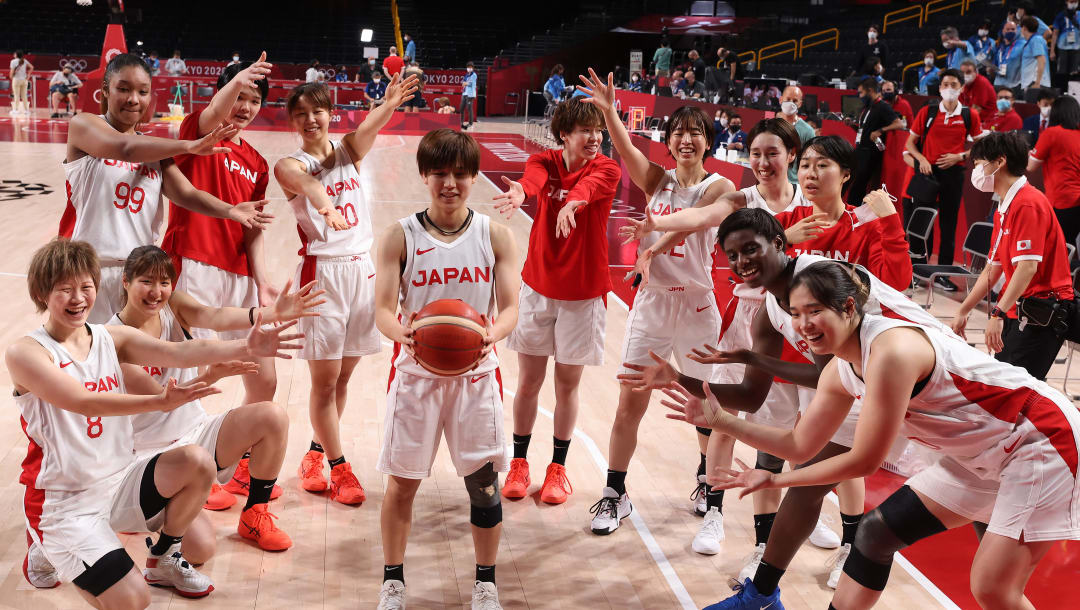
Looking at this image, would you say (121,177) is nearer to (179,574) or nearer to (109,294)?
(109,294)

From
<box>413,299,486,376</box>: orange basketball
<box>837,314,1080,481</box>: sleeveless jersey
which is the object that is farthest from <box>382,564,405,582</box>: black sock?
<box>837,314,1080,481</box>: sleeveless jersey

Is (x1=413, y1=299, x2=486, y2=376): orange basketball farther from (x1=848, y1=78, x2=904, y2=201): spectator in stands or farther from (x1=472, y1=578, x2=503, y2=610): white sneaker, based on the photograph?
(x1=848, y1=78, x2=904, y2=201): spectator in stands

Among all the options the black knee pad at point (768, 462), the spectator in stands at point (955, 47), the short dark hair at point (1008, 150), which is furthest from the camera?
the spectator in stands at point (955, 47)

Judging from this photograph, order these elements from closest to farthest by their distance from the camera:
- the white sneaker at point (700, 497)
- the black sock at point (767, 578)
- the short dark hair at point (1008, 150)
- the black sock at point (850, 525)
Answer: the black sock at point (767, 578) → the black sock at point (850, 525) → the white sneaker at point (700, 497) → the short dark hair at point (1008, 150)

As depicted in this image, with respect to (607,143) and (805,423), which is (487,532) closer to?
(805,423)

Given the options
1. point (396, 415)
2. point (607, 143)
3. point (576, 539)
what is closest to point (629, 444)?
point (576, 539)

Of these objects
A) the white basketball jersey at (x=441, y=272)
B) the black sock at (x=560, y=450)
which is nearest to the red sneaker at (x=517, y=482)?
the black sock at (x=560, y=450)

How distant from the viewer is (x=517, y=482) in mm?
4969

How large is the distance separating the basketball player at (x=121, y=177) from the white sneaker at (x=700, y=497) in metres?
2.47

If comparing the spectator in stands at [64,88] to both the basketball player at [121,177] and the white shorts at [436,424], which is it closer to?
the basketball player at [121,177]

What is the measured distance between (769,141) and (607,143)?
41.4 ft

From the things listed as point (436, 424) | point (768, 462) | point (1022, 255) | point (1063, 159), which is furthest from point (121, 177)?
point (1063, 159)

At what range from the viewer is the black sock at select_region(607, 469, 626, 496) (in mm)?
4699

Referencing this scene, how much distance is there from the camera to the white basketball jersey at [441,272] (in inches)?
148
